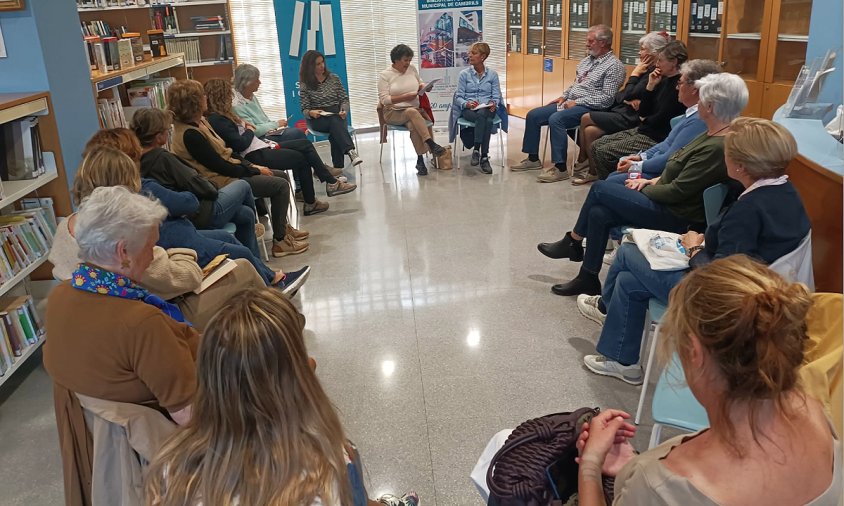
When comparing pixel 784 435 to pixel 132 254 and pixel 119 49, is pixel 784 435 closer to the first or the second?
pixel 132 254

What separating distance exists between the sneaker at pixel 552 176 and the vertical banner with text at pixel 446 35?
2243 millimetres

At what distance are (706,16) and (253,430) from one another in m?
5.40

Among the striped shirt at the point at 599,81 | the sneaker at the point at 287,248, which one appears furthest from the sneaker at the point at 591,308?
the striped shirt at the point at 599,81

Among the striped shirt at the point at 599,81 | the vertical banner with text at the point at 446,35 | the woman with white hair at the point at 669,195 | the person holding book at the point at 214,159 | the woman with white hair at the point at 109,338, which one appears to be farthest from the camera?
the vertical banner with text at the point at 446,35

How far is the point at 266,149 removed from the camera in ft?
17.5

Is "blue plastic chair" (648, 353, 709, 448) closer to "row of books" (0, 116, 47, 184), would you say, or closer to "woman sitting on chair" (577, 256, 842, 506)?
"woman sitting on chair" (577, 256, 842, 506)

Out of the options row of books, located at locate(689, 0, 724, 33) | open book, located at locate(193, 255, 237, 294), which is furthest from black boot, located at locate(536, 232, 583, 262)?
row of books, located at locate(689, 0, 724, 33)

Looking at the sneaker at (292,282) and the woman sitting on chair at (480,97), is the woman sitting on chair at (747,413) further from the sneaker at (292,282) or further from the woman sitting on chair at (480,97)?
the woman sitting on chair at (480,97)

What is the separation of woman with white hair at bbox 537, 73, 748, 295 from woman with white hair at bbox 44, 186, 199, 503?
2.45 metres

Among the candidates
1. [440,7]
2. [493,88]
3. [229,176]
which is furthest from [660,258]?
[440,7]

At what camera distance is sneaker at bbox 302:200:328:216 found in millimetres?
5496

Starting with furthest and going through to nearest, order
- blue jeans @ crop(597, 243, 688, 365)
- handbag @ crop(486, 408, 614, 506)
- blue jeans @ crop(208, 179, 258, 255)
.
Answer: blue jeans @ crop(208, 179, 258, 255) → blue jeans @ crop(597, 243, 688, 365) → handbag @ crop(486, 408, 614, 506)

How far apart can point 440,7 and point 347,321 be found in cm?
508

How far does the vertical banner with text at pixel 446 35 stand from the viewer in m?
7.50
